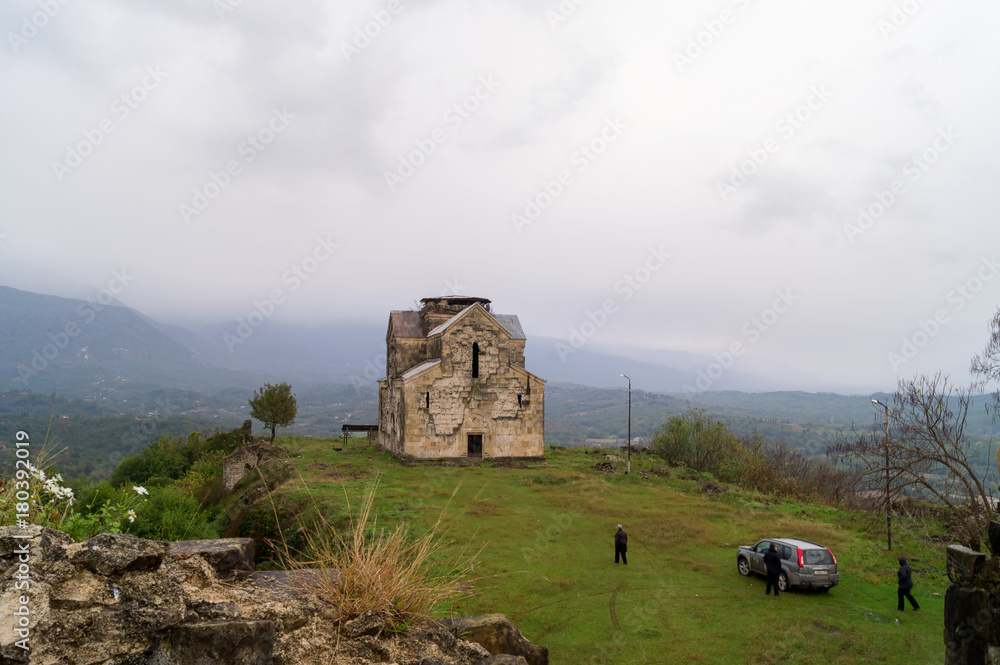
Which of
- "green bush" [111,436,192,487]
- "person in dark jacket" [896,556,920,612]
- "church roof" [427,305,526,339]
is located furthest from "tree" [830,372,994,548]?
"green bush" [111,436,192,487]

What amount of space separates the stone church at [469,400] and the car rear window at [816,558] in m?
17.6

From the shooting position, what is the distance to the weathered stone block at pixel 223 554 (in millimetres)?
5039

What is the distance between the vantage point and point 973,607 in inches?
269

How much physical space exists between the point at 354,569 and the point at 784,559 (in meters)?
12.8

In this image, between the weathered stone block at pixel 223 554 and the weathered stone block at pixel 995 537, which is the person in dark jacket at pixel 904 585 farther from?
the weathered stone block at pixel 223 554

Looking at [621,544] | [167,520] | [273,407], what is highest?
[273,407]

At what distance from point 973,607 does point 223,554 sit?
355 inches

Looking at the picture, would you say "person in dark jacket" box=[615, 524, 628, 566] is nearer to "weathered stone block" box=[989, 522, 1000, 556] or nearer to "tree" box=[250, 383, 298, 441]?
"weathered stone block" box=[989, 522, 1000, 556]

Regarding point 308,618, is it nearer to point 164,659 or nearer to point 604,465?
point 164,659

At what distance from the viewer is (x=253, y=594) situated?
4406 mm

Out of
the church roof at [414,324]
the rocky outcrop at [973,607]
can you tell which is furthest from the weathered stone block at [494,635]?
the church roof at [414,324]

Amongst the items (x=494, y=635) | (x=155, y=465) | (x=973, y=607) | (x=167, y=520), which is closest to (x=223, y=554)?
(x=494, y=635)

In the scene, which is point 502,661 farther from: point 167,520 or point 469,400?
point 469,400

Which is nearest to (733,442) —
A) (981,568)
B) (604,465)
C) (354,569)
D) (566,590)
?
(604,465)
